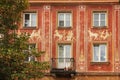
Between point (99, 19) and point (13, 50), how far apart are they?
17487mm

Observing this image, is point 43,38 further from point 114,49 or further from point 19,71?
point 19,71

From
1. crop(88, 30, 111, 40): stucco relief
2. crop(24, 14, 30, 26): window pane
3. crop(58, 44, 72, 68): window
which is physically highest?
crop(24, 14, 30, 26): window pane

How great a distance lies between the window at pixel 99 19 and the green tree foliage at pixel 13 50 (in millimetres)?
15633

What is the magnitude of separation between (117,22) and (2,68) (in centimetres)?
1811

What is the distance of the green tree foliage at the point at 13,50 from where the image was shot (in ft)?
104

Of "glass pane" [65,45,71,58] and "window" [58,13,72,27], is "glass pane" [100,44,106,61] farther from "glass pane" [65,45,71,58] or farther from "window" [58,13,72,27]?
"window" [58,13,72,27]

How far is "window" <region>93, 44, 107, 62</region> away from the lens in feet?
156

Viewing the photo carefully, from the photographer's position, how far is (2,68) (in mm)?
31766

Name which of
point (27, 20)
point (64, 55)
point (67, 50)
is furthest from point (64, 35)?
point (27, 20)

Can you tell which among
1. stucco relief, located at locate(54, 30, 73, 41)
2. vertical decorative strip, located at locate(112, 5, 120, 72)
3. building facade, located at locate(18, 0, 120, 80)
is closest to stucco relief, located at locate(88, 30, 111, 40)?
building facade, located at locate(18, 0, 120, 80)

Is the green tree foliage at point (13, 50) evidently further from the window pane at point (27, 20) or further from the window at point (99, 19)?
the window at point (99, 19)

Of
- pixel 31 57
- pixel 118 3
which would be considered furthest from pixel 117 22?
pixel 31 57

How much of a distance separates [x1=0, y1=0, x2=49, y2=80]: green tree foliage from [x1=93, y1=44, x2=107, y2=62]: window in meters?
14.9

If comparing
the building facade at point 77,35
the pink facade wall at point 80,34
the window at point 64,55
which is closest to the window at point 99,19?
the building facade at point 77,35
